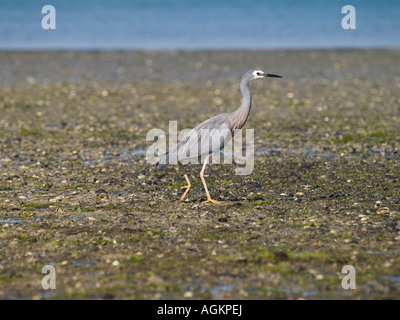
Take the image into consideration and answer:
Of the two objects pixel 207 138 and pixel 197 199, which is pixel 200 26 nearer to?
pixel 207 138

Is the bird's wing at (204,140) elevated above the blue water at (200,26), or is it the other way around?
the blue water at (200,26)

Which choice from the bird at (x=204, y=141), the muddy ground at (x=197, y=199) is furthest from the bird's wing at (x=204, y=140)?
the muddy ground at (x=197, y=199)

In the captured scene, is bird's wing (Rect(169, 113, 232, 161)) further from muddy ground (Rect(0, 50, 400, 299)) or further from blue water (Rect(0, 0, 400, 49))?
blue water (Rect(0, 0, 400, 49))

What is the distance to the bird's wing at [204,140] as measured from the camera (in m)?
14.2

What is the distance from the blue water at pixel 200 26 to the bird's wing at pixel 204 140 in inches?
1265

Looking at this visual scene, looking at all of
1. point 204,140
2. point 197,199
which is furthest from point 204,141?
point 197,199

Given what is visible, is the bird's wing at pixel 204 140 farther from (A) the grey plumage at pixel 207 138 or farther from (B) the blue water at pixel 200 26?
(B) the blue water at pixel 200 26

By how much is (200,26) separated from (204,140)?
5092 cm

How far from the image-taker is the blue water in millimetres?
48719

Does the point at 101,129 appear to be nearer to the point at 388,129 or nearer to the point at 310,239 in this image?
the point at 388,129

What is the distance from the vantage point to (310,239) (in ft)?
37.0

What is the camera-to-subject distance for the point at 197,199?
14219mm

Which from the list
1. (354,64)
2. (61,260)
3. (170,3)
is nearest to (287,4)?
(170,3)

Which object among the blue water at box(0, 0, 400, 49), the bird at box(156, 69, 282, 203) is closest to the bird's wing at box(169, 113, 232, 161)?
the bird at box(156, 69, 282, 203)
